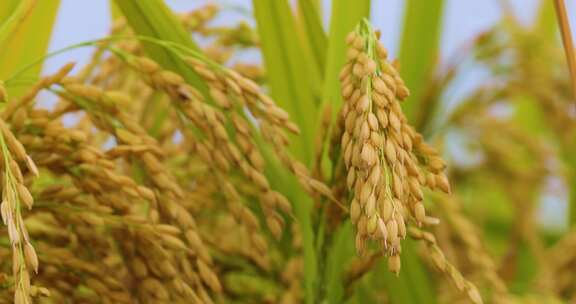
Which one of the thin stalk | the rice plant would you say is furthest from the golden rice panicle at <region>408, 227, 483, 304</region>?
the thin stalk

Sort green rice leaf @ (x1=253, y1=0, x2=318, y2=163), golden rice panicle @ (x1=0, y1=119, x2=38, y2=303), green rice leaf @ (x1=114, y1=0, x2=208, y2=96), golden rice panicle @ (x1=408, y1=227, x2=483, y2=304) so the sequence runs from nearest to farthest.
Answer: golden rice panicle @ (x1=0, y1=119, x2=38, y2=303) < golden rice panicle @ (x1=408, y1=227, x2=483, y2=304) < green rice leaf @ (x1=114, y1=0, x2=208, y2=96) < green rice leaf @ (x1=253, y1=0, x2=318, y2=163)

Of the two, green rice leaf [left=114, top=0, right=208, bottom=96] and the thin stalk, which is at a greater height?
green rice leaf [left=114, top=0, right=208, bottom=96]

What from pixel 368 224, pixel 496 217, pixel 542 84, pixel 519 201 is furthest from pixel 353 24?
pixel 496 217

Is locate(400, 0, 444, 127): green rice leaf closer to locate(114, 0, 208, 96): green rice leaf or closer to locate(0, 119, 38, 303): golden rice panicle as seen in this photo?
locate(114, 0, 208, 96): green rice leaf

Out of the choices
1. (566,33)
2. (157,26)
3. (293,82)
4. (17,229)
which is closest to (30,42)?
(157,26)

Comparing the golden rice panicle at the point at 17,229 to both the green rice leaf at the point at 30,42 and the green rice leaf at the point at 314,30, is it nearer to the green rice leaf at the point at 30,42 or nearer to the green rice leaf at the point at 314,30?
the green rice leaf at the point at 30,42

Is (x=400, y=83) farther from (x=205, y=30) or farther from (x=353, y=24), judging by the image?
(x=205, y=30)

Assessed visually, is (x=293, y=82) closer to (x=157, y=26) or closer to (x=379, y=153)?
(x=157, y=26)

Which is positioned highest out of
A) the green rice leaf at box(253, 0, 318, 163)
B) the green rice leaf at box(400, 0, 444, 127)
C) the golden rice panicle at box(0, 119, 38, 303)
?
the golden rice panicle at box(0, 119, 38, 303)

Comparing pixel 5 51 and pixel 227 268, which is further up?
pixel 5 51
